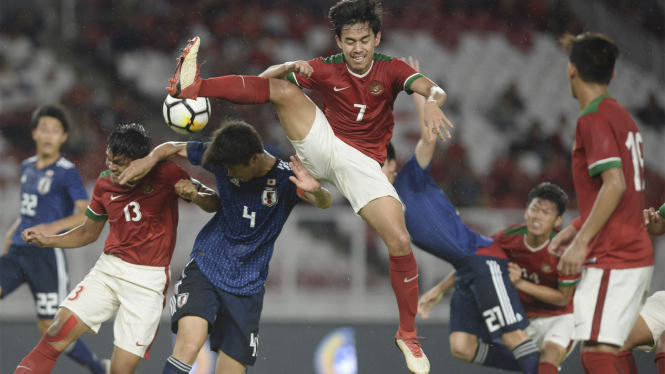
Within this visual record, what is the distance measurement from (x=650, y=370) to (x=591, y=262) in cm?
299

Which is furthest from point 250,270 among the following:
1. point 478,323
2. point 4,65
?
point 4,65

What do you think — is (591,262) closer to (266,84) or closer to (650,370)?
(266,84)

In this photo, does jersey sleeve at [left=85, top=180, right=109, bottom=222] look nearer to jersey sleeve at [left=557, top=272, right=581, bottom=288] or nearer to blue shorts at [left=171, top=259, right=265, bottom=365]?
blue shorts at [left=171, top=259, right=265, bottom=365]

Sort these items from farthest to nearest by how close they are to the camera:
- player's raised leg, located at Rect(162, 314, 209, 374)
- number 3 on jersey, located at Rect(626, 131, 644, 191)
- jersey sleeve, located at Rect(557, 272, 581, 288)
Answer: jersey sleeve, located at Rect(557, 272, 581, 288), player's raised leg, located at Rect(162, 314, 209, 374), number 3 on jersey, located at Rect(626, 131, 644, 191)

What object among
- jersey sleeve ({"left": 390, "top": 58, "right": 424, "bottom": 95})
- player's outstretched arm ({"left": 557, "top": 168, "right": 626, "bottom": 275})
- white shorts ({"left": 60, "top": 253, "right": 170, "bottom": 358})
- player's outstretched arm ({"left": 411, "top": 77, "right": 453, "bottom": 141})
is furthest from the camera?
white shorts ({"left": 60, "top": 253, "right": 170, "bottom": 358})

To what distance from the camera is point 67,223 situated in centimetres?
510

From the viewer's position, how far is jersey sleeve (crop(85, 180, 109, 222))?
4176mm

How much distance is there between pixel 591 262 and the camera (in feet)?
10.4

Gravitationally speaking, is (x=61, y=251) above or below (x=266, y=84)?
below

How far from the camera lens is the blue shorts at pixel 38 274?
5297 millimetres

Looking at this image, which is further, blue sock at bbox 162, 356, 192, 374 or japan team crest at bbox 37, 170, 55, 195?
japan team crest at bbox 37, 170, 55, 195

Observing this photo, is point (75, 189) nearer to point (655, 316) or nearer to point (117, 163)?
point (117, 163)

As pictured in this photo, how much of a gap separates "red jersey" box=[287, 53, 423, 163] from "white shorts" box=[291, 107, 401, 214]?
11 cm

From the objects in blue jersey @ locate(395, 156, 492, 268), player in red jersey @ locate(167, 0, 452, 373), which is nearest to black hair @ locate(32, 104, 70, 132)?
player in red jersey @ locate(167, 0, 452, 373)
